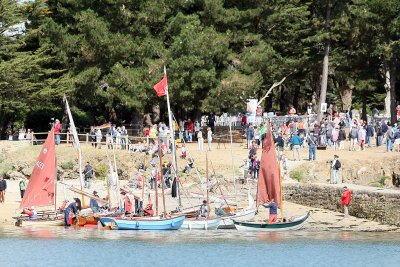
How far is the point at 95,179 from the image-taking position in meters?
72.6

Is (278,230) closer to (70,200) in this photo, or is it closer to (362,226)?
(362,226)

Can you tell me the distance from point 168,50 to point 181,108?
788cm

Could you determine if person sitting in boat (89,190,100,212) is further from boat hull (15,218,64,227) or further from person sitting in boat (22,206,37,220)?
person sitting in boat (22,206,37,220)

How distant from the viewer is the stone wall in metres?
60.4

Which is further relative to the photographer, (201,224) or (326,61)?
(326,61)

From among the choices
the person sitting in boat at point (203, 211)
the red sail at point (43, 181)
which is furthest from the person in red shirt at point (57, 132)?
the person sitting in boat at point (203, 211)

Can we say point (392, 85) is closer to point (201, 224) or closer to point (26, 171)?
point (26, 171)

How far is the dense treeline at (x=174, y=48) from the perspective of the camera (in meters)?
81.3

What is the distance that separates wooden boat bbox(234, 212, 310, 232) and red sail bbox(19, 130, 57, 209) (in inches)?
382

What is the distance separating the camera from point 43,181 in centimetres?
6278

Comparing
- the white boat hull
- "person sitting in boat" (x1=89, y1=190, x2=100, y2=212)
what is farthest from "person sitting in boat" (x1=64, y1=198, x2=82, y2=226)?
"person sitting in boat" (x1=89, y1=190, x2=100, y2=212)

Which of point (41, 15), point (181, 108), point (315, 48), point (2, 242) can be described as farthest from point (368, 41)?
point (2, 242)

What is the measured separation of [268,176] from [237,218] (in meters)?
2.46

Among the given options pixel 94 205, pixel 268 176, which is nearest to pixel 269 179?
pixel 268 176
